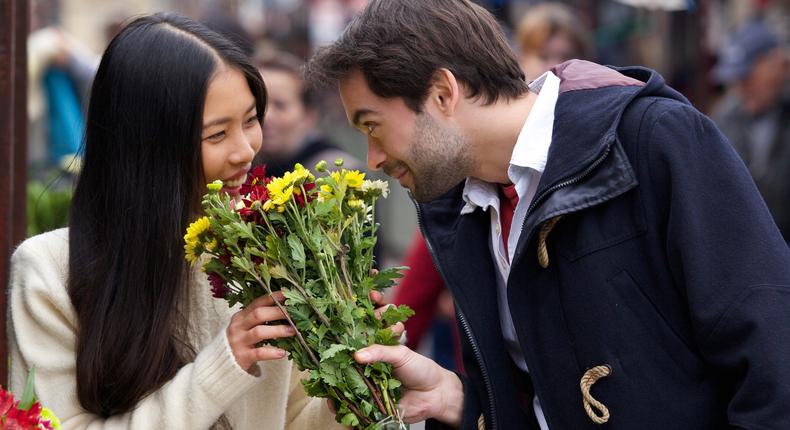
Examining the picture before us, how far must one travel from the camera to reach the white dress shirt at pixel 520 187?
116 inches

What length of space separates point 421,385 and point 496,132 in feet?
2.24

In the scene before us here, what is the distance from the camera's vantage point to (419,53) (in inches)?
121

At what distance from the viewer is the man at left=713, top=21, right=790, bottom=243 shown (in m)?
6.80

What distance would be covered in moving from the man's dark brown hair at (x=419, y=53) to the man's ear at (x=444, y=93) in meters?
0.02

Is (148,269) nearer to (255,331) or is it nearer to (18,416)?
(255,331)

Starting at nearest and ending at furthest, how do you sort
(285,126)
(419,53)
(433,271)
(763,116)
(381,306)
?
(381,306) < (419,53) < (433,271) < (285,126) < (763,116)

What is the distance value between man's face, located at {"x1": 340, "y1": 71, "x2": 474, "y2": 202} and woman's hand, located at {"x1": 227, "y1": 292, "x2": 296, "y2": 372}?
0.57m

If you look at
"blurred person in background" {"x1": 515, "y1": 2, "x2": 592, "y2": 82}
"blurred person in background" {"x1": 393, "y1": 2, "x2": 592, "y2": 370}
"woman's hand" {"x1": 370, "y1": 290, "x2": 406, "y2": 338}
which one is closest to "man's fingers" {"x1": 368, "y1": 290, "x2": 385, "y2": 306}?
"woman's hand" {"x1": 370, "y1": 290, "x2": 406, "y2": 338}

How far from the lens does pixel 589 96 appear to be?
2881mm

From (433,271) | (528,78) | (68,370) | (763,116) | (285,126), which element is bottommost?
(763,116)

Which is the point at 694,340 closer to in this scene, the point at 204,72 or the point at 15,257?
the point at 204,72

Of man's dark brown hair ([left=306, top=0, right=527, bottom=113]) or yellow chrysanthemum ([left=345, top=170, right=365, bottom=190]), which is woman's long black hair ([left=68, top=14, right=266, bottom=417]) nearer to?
man's dark brown hair ([left=306, top=0, right=527, bottom=113])

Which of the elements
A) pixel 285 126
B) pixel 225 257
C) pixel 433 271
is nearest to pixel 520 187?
pixel 225 257

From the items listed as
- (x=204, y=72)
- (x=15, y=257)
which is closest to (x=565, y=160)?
(x=204, y=72)
